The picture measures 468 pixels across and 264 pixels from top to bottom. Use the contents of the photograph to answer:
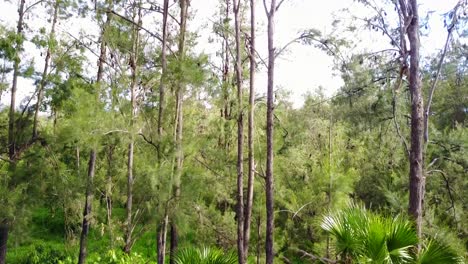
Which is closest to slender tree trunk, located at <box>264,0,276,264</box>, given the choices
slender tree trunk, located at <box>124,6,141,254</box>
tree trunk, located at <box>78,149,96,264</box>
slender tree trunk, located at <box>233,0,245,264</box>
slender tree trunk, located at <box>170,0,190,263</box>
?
slender tree trunk, located at <box>233,0,245,264</box>

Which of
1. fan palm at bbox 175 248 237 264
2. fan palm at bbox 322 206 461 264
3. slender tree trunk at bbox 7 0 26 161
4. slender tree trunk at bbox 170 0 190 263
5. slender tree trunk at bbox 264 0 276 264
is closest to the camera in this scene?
fan palm at bbox 322 206 461 264

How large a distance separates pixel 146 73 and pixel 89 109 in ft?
10.7

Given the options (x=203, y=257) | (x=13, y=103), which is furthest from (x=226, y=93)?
(x=13, y=103)

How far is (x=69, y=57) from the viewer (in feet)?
47.0

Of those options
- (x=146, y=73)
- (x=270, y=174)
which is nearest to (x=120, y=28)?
(x=146, y=73)

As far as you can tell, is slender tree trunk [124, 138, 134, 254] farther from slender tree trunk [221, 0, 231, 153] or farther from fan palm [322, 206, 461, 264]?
fan palm [322, 206, 461, 264]

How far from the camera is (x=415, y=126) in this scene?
278 inches

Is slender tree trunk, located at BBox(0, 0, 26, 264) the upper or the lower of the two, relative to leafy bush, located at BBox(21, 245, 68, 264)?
upper

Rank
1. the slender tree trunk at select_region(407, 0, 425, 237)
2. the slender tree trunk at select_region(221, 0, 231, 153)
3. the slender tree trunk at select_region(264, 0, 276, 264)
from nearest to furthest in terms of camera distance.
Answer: the slender tree trunk at select_region(407, 0, 425, 237)
the slender tree trunk at select_region(264, 0, 276, 264)
the slender tree trunk at select_region(221, 0, 231, 153)

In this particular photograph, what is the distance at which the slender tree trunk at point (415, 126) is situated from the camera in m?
6.88

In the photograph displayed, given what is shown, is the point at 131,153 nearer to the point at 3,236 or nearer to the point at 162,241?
the point at 162,241

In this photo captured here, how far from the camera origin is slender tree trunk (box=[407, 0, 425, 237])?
22.6 ft

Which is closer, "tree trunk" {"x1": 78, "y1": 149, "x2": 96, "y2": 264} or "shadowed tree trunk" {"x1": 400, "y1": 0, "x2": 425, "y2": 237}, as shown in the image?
"shadowed tree trunk" {"x1": 400, "y1": 0, "x2": 425, "y2": 237}

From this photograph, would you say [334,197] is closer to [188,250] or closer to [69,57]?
[188,250]
